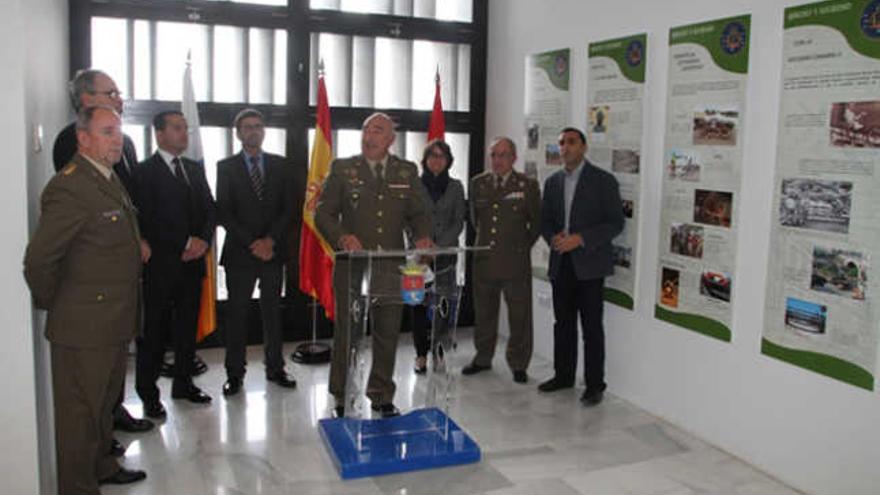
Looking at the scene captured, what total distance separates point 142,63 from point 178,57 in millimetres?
240

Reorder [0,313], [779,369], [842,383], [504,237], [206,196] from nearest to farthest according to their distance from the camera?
[0,313]
[842,383]
[779,369]
[206,196]
[504,237]

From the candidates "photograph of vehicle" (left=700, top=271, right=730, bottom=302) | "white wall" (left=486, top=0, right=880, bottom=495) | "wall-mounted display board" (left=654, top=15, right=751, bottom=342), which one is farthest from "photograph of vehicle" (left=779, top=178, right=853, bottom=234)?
"photograph of vehicle" (left=700, top=271, right=730, bottom=302)

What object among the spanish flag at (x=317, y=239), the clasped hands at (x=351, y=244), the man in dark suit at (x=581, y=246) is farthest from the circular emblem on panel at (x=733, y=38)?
the spanish flag at (x=317, y=239)

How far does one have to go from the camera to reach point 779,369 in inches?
136

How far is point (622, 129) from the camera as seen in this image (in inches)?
174

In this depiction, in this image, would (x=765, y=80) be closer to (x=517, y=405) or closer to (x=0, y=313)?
(x=517, y=405)

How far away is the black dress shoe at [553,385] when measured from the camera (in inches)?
182

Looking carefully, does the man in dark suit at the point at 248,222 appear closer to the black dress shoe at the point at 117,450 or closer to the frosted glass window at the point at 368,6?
the black dress shoe at the point at 117,450

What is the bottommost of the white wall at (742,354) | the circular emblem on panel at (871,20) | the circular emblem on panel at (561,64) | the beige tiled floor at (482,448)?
the beige tiled floor at (482,448)

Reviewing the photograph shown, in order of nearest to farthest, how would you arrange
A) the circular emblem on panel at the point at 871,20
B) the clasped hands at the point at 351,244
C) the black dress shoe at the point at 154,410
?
the circular emblem on panel at the point at 871,20 → the clasped hands at the point at 351,244 → the black dress shoe at the point at 154,410

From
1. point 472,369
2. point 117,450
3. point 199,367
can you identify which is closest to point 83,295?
point 117,450

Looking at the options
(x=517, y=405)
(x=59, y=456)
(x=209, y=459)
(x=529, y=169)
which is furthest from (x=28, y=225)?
(x=529, y=169)

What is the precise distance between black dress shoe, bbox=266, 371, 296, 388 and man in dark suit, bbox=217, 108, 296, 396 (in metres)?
0.23

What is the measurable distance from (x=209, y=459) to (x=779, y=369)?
2.66m
